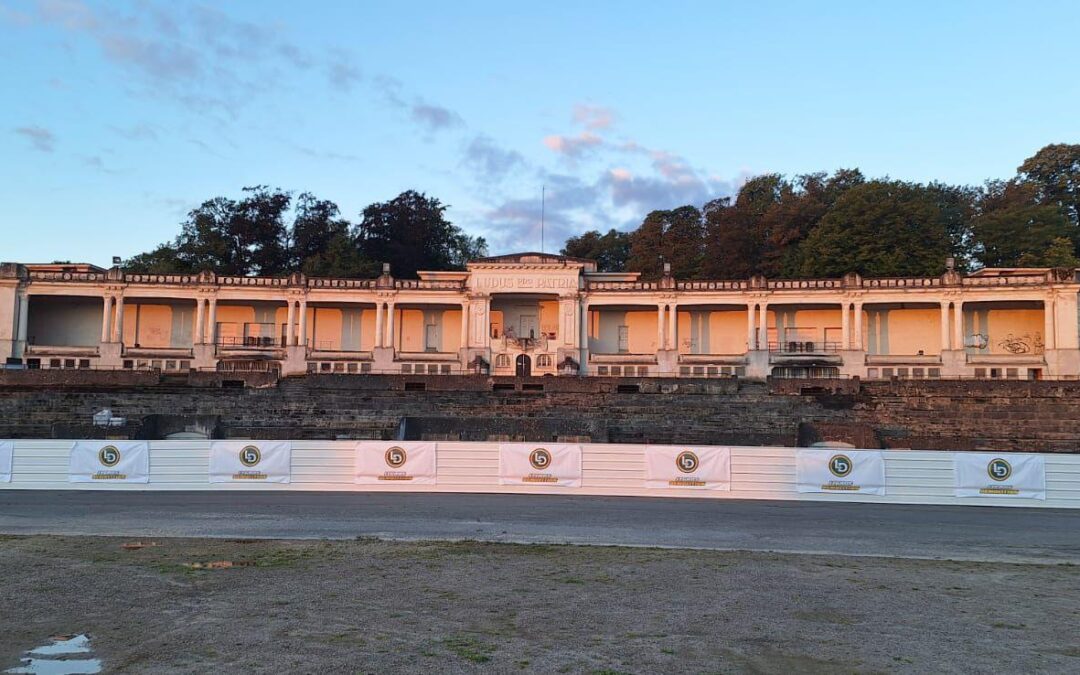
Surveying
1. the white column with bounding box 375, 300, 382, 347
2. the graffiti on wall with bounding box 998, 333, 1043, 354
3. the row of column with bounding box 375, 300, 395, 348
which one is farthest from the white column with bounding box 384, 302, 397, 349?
the graffiti on wall with bounding box 998, 333, 1043, 354

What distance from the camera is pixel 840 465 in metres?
25.5

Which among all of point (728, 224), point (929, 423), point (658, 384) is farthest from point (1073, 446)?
point (728, 224)

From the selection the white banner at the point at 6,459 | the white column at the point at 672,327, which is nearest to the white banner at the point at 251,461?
the white banner at the point at 6,459

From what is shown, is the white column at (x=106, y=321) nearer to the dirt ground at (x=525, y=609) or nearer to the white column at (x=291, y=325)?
the white column at (x=291, y=325)

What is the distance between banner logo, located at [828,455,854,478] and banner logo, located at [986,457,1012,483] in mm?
3875

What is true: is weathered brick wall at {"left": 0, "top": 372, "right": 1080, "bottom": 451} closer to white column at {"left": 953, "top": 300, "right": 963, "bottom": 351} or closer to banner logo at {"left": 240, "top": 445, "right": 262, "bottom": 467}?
banner logo at {"left": 240, "top": 445, "right": 262, "bottom": 467}

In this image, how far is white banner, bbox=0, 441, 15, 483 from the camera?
26156 mm

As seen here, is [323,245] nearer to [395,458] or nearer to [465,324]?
[465,324]

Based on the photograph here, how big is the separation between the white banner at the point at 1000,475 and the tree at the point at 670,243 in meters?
56.9

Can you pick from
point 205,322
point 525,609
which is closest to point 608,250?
point 205,322

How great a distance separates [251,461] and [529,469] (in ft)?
27.8

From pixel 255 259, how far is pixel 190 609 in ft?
249

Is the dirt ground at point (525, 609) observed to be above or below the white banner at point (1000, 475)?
below

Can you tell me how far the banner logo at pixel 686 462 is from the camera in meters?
25.8
